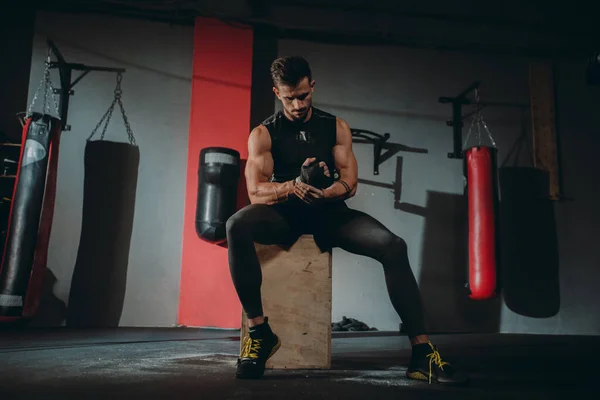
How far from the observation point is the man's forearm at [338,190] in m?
2.08

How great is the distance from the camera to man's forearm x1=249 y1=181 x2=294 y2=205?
2066 mm

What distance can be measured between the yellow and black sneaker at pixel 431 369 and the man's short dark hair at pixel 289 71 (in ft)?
4.12

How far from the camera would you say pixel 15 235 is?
3.49 meters

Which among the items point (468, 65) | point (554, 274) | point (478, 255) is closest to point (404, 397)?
point (478, 255)

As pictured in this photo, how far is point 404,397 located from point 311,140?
4.02ft

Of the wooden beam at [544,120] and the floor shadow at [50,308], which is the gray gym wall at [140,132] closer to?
the floor shadow at [50,308]

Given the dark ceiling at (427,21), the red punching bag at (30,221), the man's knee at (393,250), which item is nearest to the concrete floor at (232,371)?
the red punching bag at (30,221)

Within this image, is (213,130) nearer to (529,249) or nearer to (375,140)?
(375,140)

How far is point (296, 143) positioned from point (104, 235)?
2.73 m

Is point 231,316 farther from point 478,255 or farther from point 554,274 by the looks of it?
point 554,274

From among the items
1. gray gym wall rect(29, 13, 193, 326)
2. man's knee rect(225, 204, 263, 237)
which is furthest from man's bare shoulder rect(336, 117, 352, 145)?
gray gym wall rect(29, 13, 193, 326)

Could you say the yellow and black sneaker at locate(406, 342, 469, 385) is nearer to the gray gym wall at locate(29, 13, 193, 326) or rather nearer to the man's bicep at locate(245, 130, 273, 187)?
the man's bicep at locate(245, 130, 273, 187)

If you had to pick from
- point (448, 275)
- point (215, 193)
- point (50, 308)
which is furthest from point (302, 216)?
point (50, 308)

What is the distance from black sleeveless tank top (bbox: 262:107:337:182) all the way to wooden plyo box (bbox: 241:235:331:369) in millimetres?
353
